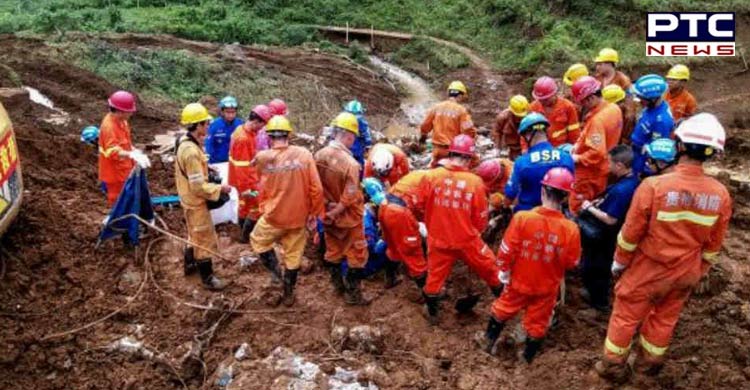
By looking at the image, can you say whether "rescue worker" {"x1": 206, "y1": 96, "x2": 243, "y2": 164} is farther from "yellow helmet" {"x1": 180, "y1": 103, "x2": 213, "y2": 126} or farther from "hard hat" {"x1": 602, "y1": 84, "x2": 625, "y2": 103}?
"hard hat" {"x1": 602, "y1": 84, "x2": 625, "y2": 103}

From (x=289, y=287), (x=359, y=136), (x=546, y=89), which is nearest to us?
(x=289, y=287)

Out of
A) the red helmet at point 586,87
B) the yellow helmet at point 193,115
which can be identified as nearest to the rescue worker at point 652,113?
the red helmet at point 586,87

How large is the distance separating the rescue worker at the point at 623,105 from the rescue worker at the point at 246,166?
3684 mm

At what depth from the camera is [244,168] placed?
6551 millimetres

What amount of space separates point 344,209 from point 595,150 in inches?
95.9

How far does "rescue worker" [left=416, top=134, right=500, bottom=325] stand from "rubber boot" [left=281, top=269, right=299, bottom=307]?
120cm

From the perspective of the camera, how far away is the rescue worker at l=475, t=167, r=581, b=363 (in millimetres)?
4281

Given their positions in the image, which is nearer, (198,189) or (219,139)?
(198,189)

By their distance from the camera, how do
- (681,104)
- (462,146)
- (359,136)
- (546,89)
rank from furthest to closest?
(681,104), (359,136), (546,89), (462,146)

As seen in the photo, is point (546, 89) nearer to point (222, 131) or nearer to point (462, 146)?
point (462, 146)

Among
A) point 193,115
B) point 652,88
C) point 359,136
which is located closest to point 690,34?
point 652,88

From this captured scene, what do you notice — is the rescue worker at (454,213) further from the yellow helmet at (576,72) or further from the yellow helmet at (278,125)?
the yellow helmet at (576,72)

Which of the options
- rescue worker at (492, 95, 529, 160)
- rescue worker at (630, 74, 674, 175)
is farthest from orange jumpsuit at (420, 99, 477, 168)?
rescue worker at (630, 74, 674, 175)

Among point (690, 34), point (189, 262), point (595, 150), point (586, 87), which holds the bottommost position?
point (189, 262)
